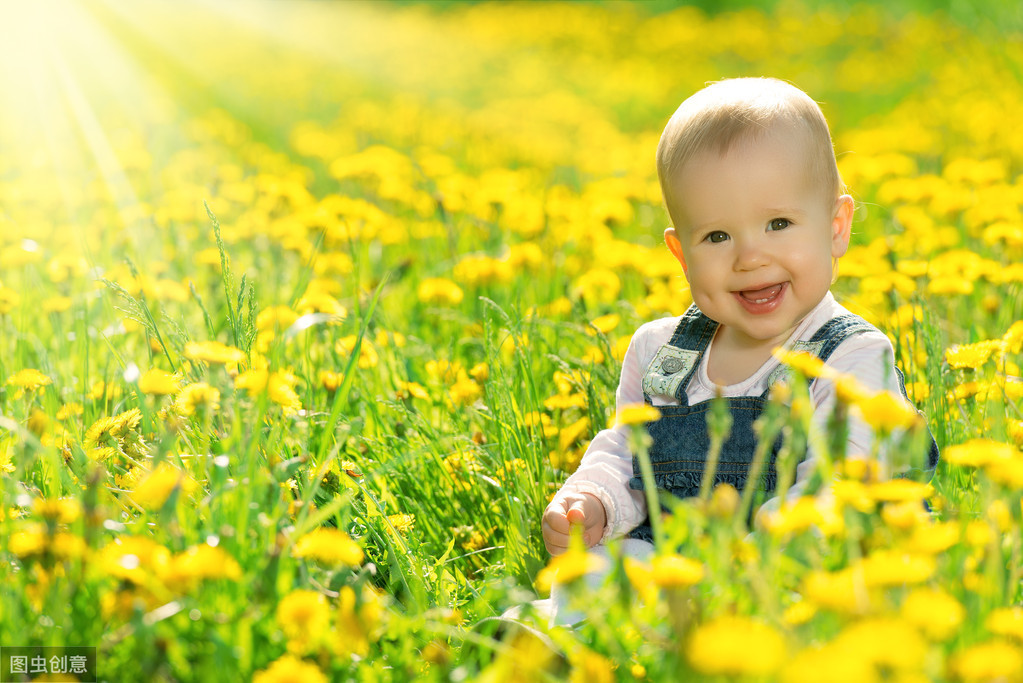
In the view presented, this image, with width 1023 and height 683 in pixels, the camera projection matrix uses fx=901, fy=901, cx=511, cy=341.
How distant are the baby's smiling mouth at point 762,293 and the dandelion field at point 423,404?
1.17 ft

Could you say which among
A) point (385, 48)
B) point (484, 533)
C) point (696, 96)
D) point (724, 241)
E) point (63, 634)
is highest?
point (385, 48)

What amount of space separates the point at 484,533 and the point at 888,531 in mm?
907

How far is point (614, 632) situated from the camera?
113 cm

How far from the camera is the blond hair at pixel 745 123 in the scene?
162cm

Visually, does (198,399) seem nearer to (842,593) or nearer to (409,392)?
(409,392)

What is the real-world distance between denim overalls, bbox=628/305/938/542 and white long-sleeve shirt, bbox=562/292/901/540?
0.8 inches

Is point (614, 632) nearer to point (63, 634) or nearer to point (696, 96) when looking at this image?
point (63, 634)

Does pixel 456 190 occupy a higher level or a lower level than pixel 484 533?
higher

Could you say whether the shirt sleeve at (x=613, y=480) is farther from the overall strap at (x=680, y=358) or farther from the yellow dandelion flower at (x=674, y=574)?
the yellow dandelion flower at (x=674, y=574)

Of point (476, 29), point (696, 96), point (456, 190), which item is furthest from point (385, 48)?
point (696, 96)

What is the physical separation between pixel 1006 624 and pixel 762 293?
2.79ft

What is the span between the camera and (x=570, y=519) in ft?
5.39

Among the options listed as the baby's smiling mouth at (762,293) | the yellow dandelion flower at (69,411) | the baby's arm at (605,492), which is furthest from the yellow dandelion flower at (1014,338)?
the yellow dandelion flower at (69,411)

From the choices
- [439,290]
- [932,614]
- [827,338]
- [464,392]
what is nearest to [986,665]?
[932,614]
